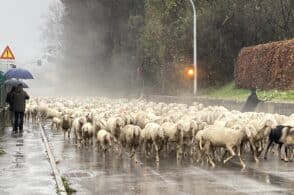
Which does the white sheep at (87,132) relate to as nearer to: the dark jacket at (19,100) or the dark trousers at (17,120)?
the dark jacket at (19,100)

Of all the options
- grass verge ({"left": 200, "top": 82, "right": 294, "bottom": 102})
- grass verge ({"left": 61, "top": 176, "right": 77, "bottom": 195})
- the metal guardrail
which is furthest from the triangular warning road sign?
grass verge ({"left": 200, "top": 82, "right": 294, "bottom": 102})

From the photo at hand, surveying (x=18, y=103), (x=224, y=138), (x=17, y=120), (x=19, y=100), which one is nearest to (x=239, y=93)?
(x=17, y=120)

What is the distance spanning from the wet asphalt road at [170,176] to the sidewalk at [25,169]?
20.8 inches

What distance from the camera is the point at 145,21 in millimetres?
57562

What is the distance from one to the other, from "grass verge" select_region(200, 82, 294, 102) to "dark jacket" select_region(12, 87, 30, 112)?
416 inches

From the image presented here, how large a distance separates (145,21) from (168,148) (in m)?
40.7

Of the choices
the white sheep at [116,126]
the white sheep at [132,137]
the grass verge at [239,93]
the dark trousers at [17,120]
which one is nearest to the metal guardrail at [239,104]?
the grass verge at [239,93]

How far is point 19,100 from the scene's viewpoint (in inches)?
967

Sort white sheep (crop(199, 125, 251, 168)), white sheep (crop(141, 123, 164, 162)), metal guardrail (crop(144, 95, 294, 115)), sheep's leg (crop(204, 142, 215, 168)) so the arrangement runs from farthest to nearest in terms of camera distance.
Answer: metal guardrail (crop(144, 95, 294, 115))
white sheep (crop(141, 123, 164, 162))
sheep's leg (crop(204, 142, 215, 168))
white sheep (crop(199, 125, 251, 168))

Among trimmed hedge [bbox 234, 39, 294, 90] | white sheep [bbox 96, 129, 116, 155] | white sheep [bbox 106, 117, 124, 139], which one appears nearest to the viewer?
white sheep [bbox 96, 129, 116, 155]

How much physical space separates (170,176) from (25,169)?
3.25m

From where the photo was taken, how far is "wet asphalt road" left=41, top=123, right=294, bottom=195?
11352 millimetres

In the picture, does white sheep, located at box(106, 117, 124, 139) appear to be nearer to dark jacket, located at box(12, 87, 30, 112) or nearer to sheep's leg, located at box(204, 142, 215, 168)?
sheep's leg, located at box(204, 142, 215, 168)

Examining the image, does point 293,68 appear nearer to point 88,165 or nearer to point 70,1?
point 88,165
